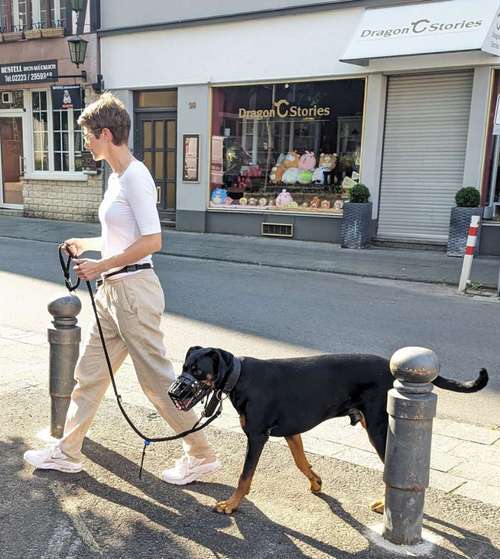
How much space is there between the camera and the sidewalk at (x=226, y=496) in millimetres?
2955

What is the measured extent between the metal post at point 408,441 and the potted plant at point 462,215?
9.92 m

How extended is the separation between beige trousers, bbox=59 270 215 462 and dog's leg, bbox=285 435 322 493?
0.49 metres

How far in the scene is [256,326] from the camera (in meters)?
7.15

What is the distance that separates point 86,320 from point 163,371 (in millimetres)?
4176

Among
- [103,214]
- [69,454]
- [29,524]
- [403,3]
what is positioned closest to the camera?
[29,524]

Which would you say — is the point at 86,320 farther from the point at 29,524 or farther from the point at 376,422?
the point at 376,422

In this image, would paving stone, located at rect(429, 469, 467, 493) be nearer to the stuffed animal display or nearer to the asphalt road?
the asphalt road

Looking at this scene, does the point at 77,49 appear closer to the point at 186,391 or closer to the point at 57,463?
the point at 57,463

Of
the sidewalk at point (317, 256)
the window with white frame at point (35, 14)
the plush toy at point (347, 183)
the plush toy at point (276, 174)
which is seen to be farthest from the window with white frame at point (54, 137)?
the plush toy at point (347, 183)

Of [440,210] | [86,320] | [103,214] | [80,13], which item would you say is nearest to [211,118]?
[80,13]

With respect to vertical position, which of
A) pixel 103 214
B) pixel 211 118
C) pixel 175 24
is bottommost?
pixel 103 214

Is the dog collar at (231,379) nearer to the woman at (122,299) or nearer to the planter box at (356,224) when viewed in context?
the woman at (122,299)

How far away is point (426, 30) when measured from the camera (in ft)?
39.8

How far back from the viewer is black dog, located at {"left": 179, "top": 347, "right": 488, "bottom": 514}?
10.1 ft
